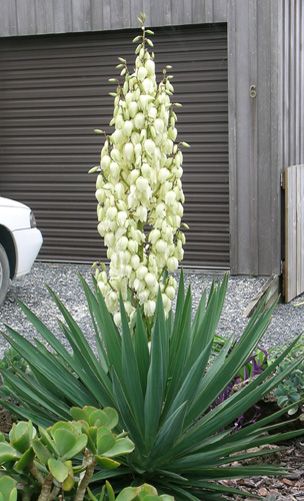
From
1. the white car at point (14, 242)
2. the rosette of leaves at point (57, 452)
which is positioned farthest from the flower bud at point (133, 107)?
the white car at point (14, 242)

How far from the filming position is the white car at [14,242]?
348 inches

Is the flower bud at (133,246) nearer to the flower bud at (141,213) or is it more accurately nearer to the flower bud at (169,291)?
the flower bud at (141,213)

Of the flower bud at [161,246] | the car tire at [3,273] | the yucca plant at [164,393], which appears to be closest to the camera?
the yucca plant at [164,393]

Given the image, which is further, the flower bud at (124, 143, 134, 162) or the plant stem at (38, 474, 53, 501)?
the flower bud at (124, 143, 134, 162)

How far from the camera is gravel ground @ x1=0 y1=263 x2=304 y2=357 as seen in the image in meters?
8.36

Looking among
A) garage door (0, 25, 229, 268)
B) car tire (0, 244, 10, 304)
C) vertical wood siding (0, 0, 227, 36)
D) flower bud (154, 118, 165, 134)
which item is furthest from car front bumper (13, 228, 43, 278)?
flower bud (154, 118, 165, 134)

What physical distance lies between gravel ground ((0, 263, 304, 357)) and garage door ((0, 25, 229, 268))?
0.51 metres

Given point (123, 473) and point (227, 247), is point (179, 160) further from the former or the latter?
point (227, 247)

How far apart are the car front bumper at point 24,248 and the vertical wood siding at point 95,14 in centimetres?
290

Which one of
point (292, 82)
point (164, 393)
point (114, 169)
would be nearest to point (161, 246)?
point (114, 169)

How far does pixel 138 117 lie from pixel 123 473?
4.49 ft

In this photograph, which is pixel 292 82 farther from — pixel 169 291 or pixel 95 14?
pixel 169 291

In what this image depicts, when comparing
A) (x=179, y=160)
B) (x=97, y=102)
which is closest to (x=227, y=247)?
(x=97, y=102)

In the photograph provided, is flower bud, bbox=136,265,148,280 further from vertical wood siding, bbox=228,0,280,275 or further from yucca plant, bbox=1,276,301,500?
vertical wood siding, bbox=228,0,280,275
